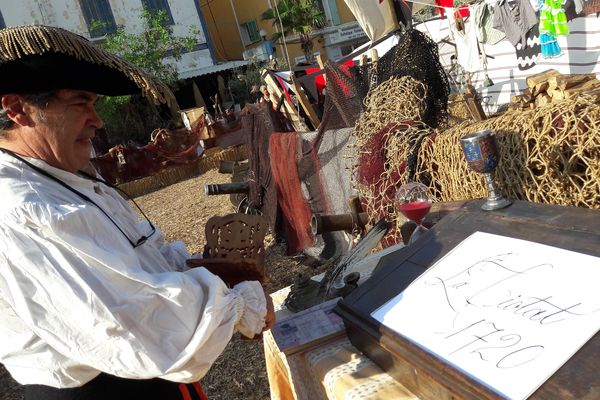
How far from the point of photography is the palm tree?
88.8 ft

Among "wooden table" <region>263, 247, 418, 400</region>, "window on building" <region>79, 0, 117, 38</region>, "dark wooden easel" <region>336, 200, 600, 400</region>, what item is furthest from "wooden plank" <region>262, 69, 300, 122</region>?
"window on building" <region>79, 0, 117, 38</region>

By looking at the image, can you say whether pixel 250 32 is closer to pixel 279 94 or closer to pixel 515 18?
pixel 515 18

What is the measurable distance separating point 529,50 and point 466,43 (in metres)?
1.49

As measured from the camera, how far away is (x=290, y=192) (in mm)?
5117

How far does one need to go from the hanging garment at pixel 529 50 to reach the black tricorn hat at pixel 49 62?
8245 millimetres

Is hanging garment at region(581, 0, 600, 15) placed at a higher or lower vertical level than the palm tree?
lower

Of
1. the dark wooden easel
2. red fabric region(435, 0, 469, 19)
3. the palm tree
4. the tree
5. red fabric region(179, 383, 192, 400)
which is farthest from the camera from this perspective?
the palm tree

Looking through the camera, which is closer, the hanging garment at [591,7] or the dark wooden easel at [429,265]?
the dark wooden easel at [429,265]

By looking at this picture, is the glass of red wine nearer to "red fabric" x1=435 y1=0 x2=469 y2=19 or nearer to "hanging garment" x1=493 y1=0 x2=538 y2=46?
"hanging garment" x1=493 y1=0 x2=538 y2=46

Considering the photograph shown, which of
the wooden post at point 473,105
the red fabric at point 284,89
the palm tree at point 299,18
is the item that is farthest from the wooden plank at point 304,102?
the palm tree at point 299,18

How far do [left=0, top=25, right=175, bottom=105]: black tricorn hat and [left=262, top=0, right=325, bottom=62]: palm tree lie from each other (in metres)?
26.8

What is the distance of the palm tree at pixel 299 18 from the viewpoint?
88.8 ft

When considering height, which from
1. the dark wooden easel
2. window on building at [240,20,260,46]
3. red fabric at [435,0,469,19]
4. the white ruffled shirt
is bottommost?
the dark wooden easel

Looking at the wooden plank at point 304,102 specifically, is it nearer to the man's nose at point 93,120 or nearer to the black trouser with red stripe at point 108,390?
the man's nose at point 93,120
